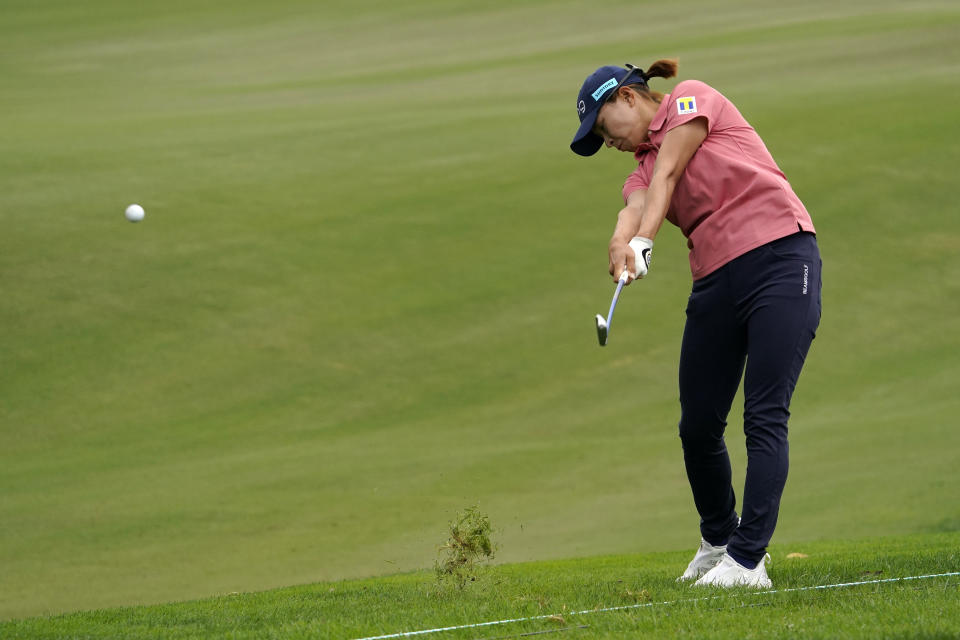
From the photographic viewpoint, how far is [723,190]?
4.86 metres

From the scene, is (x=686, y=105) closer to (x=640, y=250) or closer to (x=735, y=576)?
(x=640, y=250)

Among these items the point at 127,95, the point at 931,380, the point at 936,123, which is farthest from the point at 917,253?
the point at 127,95

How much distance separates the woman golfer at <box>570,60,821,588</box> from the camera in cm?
467

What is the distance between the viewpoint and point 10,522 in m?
9.91

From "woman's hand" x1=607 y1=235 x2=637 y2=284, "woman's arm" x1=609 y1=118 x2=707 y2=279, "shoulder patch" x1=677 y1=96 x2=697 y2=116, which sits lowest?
"woman's hand" x1=607 y1=235 x2=637 y2=284

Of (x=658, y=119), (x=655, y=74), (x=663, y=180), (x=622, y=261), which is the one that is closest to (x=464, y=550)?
(x=622, y=261)

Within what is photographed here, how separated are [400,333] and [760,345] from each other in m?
10.6

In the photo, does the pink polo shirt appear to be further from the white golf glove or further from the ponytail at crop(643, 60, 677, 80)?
the white golf glove

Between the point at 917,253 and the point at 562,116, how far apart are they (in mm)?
9149

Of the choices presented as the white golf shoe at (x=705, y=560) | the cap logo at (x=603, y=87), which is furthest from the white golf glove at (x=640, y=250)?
the white golf shoe at (x=705, y=560)

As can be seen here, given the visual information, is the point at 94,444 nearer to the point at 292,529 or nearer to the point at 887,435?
the point at 292,529

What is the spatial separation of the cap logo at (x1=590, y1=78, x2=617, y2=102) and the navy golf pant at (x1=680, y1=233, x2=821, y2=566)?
84cm

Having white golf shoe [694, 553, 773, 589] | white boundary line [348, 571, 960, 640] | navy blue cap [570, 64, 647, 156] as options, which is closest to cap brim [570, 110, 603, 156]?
navy blue cap [570, 64, 647, 156]

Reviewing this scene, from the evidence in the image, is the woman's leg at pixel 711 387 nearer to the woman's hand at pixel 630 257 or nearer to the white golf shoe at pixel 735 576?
the woman's hand at pixel 630 257
